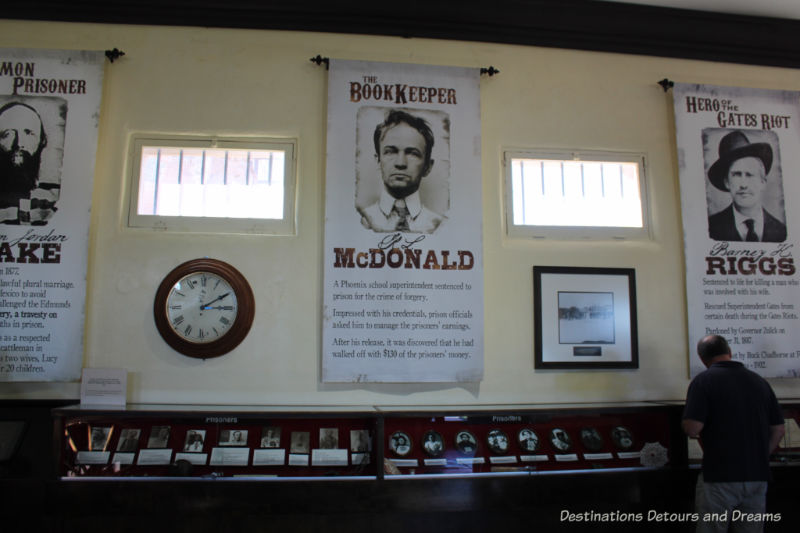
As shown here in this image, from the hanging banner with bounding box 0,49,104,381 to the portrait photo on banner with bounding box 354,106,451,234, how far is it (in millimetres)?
1809

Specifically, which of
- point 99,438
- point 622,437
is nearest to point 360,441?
point 99,438

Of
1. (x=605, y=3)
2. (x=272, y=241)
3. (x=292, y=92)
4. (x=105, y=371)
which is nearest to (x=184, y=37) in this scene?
(x=292, y=92)

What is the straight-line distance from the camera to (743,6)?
4.09 metres

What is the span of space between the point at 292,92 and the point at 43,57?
168 centimetres

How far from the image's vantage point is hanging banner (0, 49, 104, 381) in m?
3.44

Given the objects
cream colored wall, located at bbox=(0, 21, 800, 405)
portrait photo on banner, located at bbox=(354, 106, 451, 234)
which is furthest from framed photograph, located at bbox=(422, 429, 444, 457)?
portrait photo on banner, located at bbox=(354, 106, 451, 234)

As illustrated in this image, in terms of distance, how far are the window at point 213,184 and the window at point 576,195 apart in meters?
1.61

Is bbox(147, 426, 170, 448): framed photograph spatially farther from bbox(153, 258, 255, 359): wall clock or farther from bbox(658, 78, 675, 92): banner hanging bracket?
bbox(658, 78, 675, 92): banner hanging bracket

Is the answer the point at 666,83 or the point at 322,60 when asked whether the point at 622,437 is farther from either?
the point at 322,60

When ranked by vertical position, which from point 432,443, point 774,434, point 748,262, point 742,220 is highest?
point 742,220

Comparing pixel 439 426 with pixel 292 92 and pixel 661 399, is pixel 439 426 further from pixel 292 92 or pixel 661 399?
pixel 292 92

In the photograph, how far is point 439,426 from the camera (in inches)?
133

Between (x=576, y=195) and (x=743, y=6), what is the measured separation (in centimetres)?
193

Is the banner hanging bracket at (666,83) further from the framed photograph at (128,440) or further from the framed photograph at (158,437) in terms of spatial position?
the framed photograph at (128,440)
